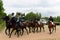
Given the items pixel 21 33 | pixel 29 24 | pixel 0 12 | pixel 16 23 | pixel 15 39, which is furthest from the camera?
pixel 0 12

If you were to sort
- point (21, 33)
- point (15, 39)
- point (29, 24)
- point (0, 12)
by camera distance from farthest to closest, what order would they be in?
1. point (0, 12)
2. point (29, 24)
3. point (21, 33)
4. point (15, 39)

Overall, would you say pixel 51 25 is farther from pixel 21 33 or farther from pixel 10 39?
pixel 10 39

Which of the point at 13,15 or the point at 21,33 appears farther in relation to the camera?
the point at 21,33

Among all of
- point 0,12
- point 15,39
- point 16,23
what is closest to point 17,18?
point 16,23

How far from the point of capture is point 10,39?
88.1ft

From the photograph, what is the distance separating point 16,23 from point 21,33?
4240 millimetres

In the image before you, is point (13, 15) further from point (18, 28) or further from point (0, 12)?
point (0, 12)

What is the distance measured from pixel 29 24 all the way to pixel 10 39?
886 centimetres

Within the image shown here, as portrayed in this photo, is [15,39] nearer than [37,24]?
Yes

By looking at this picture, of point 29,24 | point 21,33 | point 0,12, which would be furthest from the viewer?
point 0,12

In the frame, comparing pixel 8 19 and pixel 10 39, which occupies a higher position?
pixel 8 19

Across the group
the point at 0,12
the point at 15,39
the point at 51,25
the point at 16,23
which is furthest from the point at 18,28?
the point at 0,12

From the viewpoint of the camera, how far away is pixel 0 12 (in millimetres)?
72188

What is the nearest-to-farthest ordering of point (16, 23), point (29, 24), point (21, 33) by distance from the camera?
point (16, 23), point (21, 33), point (29, 24)
